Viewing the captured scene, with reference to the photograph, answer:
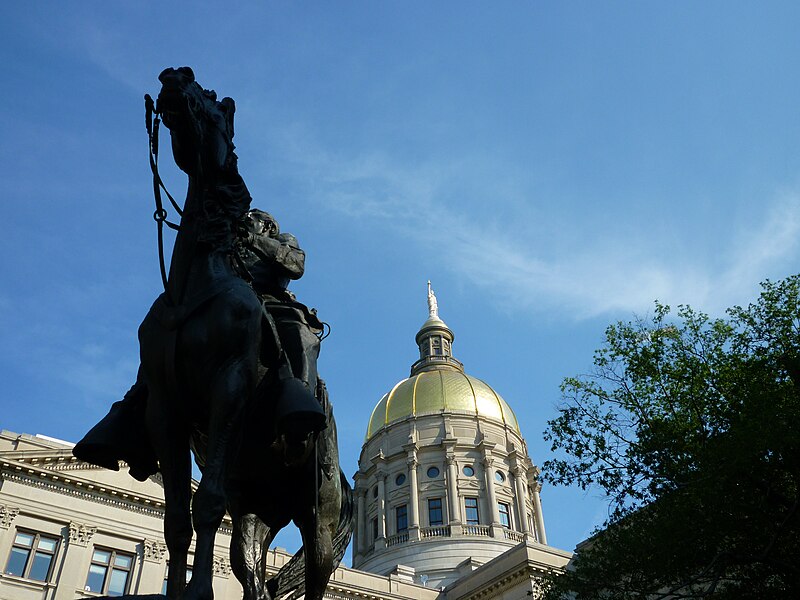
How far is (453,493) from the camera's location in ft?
219

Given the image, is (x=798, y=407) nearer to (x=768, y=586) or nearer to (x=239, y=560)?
(x=768, y=586)

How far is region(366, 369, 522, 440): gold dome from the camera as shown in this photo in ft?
243

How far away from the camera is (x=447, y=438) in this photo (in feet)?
231

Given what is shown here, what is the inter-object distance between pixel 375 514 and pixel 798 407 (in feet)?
179

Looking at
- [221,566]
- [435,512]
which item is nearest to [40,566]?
[221,566]

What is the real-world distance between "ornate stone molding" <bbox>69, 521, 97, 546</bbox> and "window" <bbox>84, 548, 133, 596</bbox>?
2.18ft

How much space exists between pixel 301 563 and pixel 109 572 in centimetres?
3124

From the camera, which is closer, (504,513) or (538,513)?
(504,513)

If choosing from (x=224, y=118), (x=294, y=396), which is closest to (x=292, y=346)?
(x=294, y=396)

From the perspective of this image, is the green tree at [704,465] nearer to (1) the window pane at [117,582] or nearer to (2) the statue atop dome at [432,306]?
(1) the window pane at [117,582]

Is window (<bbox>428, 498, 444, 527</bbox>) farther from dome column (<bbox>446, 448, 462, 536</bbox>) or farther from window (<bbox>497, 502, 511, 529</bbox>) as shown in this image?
window (<bbox>497, 502, 511, 529</bbox>)

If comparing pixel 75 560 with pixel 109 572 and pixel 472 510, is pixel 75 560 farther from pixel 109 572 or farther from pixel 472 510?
pixel 472 510

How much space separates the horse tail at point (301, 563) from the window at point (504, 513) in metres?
62.7

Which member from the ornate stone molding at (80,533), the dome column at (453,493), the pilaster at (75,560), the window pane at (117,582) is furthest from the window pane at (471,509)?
the pilaster at (75,560)
